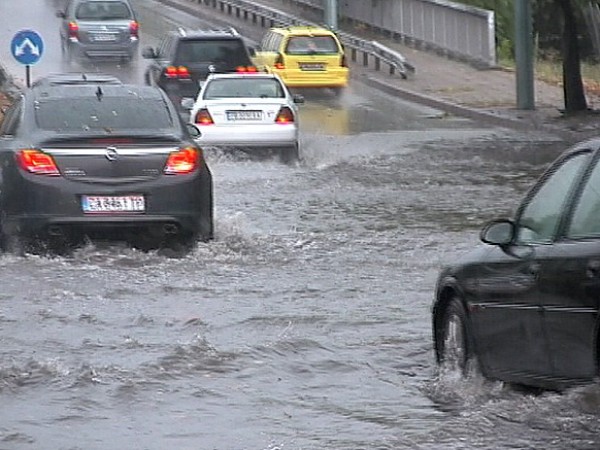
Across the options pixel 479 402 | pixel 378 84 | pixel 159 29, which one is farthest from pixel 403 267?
pixel 159 29

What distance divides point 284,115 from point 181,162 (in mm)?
10824

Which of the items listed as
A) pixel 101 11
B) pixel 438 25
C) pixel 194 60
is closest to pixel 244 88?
pixel 194 60

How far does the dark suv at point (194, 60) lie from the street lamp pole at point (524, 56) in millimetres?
5433

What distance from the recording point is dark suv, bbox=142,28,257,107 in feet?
106

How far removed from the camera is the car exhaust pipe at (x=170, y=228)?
14484mm

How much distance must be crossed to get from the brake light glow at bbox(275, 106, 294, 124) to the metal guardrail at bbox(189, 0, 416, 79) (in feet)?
59.4

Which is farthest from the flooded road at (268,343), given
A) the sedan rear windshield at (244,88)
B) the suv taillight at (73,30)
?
the suv taillight at (73,30)

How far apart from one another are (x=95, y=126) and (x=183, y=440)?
6747mm

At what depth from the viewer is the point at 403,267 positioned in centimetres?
1466

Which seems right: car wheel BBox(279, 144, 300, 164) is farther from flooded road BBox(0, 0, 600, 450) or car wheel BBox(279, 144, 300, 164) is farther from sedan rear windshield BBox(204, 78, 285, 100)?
flooded road BBox(0, 0, 600, 450)

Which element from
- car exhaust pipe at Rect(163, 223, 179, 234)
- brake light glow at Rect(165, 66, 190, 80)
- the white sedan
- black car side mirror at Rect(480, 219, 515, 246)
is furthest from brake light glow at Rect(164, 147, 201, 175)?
brake light glow at Rect(165, 66, 190, 80)

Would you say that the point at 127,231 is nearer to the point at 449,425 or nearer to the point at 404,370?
the point at 404,370

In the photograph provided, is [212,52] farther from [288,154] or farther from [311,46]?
[288,154]

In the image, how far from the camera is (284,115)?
2516cm
